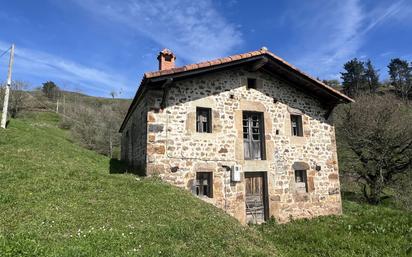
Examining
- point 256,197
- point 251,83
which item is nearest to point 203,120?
point 251,83

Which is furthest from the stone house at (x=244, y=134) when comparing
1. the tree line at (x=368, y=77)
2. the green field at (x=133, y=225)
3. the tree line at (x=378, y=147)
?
the tree line at (x=368, y=77)

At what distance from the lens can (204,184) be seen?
1123cm

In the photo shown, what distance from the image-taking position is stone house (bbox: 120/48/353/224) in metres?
10.8

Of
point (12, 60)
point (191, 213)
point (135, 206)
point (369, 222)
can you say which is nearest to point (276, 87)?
point (369, 222)

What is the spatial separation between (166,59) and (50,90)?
65.5 m

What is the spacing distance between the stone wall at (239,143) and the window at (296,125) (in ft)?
0.73

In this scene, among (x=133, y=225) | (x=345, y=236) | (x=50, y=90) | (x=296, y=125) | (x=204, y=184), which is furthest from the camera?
(x=50, y=90)

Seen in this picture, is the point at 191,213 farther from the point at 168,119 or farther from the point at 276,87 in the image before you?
the point at 276,87

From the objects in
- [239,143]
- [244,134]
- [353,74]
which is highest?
[353,74]

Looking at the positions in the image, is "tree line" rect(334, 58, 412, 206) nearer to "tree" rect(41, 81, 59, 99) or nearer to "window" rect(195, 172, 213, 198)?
"window" rect(195, 172, 213, 198)

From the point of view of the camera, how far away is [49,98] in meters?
66.8

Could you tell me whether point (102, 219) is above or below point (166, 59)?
below

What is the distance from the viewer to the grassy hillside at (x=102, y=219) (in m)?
5.50

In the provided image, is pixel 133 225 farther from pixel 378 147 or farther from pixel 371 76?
pixel 371 76
